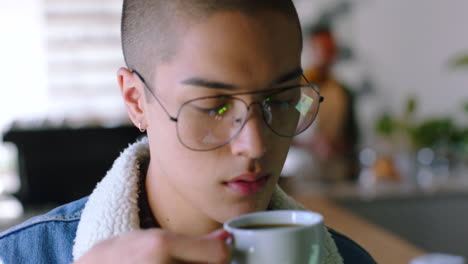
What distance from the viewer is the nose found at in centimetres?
67

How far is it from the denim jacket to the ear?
0.41ft

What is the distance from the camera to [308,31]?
18.1 ft

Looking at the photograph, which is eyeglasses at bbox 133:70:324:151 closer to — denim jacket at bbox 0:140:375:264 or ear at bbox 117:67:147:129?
ear at bbox 117:67:147:129

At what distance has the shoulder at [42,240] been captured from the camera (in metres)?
0.85

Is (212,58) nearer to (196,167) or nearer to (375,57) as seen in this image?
(196,167)

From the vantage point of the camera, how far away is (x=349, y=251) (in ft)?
3.26

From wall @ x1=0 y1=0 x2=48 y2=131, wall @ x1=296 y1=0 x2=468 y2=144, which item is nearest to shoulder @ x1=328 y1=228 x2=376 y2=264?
wall @ x1=296 y1=0 x2=468 y2=144

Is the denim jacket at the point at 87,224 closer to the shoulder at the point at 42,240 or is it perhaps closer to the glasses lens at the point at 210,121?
the shoulder at the point at 42,240

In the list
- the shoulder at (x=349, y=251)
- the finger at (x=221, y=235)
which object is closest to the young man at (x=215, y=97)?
the finger at (x=221, y=235)

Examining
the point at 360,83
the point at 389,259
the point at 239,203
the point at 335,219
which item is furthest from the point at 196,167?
the point at 360,83

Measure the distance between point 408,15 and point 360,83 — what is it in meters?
0.84

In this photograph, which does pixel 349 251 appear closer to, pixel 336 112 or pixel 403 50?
pixel 336 112

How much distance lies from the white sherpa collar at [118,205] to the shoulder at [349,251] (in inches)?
2.1

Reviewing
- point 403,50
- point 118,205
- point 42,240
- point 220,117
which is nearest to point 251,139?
point 220,117
